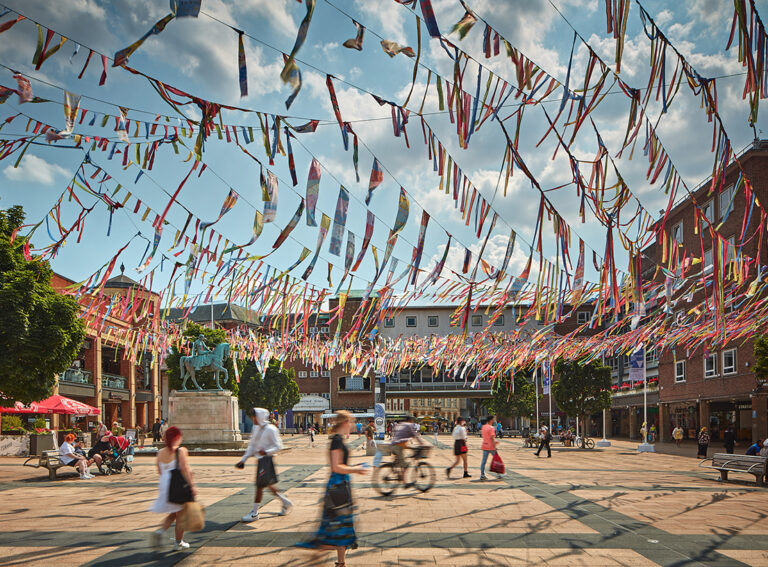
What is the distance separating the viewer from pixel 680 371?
44094 mm

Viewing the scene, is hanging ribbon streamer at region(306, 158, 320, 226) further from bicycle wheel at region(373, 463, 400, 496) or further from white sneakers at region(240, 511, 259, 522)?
bicycle wheel at region(373, 463, 400, 496)

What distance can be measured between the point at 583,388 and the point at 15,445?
3420 cm

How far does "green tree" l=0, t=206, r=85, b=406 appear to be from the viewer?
18922 millimetres

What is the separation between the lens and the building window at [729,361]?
120 ft

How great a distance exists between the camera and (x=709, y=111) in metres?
7.39

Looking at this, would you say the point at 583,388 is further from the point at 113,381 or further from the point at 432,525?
the point at 432,525

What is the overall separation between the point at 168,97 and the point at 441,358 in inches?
894

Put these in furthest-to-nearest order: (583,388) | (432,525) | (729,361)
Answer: (583,388) → (729,361) → (432,525)

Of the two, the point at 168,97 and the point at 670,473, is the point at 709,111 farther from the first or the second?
the point at 670,473

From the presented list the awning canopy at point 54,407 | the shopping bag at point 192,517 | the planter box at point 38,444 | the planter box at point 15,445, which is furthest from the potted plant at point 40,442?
the shopping bag at point 192,517

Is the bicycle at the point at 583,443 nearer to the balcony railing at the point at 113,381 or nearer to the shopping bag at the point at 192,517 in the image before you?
the balcony railing at the point at 113,381

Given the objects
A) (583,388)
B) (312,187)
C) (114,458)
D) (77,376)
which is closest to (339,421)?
(312,187)

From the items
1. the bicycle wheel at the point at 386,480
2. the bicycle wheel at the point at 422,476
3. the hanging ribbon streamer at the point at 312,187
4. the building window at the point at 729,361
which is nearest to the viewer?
the hanging ribbon streamer at the point at 312,187

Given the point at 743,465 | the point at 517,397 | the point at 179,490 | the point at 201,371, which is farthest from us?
the point at 517,397
